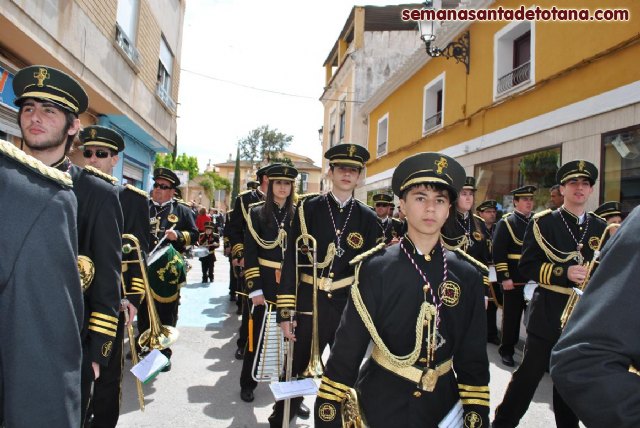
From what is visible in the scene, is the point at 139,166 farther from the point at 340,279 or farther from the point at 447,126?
the point at 340,279

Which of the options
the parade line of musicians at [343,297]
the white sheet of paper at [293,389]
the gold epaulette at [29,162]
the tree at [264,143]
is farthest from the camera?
the tree at [264,143]

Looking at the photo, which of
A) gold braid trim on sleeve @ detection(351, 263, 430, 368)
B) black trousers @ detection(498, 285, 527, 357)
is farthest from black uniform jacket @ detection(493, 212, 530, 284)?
gold braid trim on sleeve @ detection(351, 263, 430, 368)

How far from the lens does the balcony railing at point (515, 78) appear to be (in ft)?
32.5

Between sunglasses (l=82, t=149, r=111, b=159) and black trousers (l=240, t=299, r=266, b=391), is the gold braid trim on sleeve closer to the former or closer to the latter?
black trousers (l=240, t=299, r=266, b=391)

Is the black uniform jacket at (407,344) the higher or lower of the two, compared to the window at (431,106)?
lower

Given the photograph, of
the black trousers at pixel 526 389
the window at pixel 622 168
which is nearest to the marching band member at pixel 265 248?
the black trousers at pixel 526 389

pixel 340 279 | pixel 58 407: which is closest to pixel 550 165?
pixel 340 279

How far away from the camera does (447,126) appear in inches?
522

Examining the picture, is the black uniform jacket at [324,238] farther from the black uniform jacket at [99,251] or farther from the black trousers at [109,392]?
the black uniform jacket at [99,251]

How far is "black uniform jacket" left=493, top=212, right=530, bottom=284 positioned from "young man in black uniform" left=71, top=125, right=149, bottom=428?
483cm

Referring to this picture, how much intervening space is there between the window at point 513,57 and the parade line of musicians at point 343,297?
681cm

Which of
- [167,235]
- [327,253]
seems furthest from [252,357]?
[167,235]

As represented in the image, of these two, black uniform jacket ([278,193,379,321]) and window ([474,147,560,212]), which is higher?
window ([474,147,560,212])

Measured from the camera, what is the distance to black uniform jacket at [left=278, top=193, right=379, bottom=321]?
3.75 m
